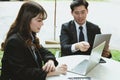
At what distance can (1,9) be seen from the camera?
6066mm

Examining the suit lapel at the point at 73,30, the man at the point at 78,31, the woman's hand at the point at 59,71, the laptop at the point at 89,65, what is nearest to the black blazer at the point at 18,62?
the woman's hand at the point at 59,71

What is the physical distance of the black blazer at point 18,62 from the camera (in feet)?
6.26

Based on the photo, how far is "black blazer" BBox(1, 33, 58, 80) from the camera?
6.26ft

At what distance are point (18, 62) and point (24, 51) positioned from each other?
11 cm

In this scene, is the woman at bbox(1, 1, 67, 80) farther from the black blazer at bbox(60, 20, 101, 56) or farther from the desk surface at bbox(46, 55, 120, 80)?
the black blazer at bbox(60, 20, 101, 56)

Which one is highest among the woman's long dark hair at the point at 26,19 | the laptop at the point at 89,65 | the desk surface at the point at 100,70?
the woman's long dark hair at the point at 26,19

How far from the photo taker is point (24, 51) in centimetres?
198

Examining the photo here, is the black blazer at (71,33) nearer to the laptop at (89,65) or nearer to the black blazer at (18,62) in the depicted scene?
the laptop at (89,65)

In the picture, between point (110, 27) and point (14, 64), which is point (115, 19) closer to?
point (110, 27)

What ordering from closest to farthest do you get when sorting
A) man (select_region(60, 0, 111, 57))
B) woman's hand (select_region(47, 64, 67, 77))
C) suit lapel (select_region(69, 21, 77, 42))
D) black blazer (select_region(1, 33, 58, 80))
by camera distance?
black blazer (select_region(1, 33, 58, 80))
woman's hand (select_region(47, 64, 67, 77))
man (select_region(60, 0, 111, 57))
suit lapel (select_region(69, 21, 77, 42))

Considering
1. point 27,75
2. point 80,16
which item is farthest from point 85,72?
point 80,16

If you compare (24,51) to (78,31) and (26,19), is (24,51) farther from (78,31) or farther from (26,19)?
(78,31)

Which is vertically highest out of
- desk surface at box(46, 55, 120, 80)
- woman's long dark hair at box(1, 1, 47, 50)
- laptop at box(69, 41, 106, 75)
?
woman's long dark hair at box(1, 1, 47, 50)

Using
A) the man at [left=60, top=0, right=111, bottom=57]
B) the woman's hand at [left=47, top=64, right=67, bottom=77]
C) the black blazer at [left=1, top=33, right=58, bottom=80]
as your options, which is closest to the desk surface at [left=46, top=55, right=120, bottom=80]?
the woman's hand at [left=47, top=64, right=67, bottom=77]
